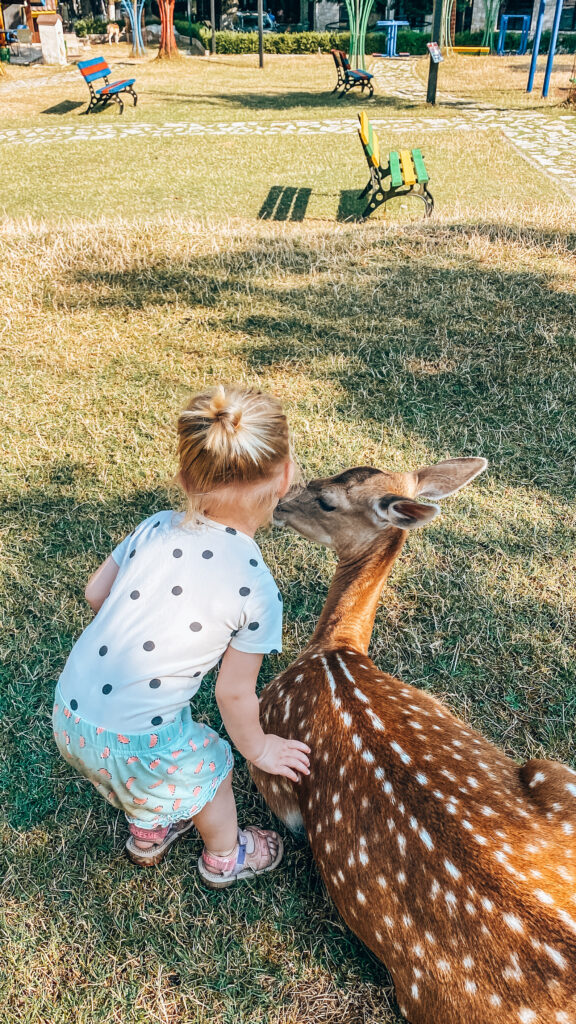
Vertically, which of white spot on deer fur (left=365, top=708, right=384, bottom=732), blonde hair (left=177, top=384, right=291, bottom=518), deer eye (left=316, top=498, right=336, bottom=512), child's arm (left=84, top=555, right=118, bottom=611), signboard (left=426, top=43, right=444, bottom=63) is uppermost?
blonde hair (left=177, top=384, right=291, bottom=518)

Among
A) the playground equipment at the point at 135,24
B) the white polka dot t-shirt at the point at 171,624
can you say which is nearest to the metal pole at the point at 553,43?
the playground equipment at the point at 135,24

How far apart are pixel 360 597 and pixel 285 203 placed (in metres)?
8.15

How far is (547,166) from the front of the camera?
38.9ft

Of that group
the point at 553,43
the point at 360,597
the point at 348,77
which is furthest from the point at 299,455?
the point at 348,77

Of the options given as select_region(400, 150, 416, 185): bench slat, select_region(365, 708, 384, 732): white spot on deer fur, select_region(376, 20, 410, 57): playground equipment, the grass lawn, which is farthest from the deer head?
select_region(376, 20, 410, 57): playground equipment

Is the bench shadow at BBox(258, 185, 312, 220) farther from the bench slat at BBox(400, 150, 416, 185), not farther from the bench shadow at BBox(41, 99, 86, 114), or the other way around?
the bench shadow at BBox(41, 99, 86, 114)

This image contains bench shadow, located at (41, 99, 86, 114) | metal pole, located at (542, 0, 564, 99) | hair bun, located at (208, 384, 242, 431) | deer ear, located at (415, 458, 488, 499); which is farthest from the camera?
bench shadow, located at (41, 99, 86, 114)

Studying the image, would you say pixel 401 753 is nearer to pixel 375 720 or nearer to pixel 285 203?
pixel 375 720

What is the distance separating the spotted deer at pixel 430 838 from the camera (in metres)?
1.78

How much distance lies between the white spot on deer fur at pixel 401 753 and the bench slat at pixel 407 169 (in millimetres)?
8273

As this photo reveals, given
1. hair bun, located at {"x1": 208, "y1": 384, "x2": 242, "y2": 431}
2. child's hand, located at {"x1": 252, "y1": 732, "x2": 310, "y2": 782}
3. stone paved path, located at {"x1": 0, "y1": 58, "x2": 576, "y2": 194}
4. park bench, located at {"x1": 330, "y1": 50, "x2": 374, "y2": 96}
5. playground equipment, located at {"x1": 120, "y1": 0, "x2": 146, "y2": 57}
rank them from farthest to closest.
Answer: playground equipment, located at {"x1": 120, "y1": 0, "x2": 146, "y2": 57} < park bench, located at {"x1": 330, "y1": 50, "x2": 374, "y2": 96} < stone paved path, located at {"x1": 0, "y1": 58, "x2": 576, "y2": 194} < child's hand, located at {"x1": 252, "y1": 732, "x2": 310, "y2": 782} < hair bun, located at {"x1": 208, "y1": 384, "x2": 242, "y2": 431}

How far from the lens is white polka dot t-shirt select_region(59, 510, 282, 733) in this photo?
206cm

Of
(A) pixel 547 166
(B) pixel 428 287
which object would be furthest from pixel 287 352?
(A) pixel 547 166

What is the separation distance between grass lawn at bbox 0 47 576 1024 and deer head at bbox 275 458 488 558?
1.72 ft
